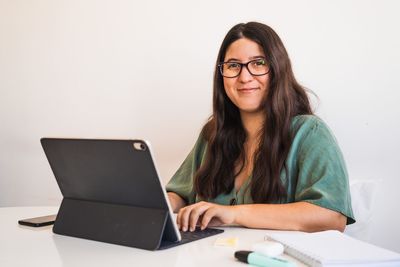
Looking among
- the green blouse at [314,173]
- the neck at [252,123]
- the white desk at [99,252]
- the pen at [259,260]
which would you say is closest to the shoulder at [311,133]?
the green blouse at [314,173]

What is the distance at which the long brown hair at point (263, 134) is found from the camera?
142cm

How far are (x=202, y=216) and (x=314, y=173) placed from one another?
14.5 inches

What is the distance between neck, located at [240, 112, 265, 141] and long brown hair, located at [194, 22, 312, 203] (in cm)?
3

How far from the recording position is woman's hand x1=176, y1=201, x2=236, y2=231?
1.14 meters

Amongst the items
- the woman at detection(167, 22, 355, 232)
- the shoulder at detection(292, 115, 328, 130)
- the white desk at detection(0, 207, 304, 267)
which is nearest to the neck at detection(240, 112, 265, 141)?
the woman at detection(167, 22, 355, 232)

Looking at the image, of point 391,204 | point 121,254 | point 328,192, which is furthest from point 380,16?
point 121,254

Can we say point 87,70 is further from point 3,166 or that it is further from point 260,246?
point 260,246

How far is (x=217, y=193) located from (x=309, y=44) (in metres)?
0.74

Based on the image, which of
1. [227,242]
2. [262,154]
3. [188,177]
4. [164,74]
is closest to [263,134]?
[262,154]

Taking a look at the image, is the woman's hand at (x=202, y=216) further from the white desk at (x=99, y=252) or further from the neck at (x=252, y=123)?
the neck at (x=252, y=123)

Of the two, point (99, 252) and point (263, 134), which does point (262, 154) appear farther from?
point (99, 252)

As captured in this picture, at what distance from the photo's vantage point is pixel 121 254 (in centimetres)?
97

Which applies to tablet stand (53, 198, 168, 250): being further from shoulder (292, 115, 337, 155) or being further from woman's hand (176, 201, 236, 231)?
shoulder (292, 115, 337, 155)

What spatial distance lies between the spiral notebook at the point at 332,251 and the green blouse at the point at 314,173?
0.88 feet
